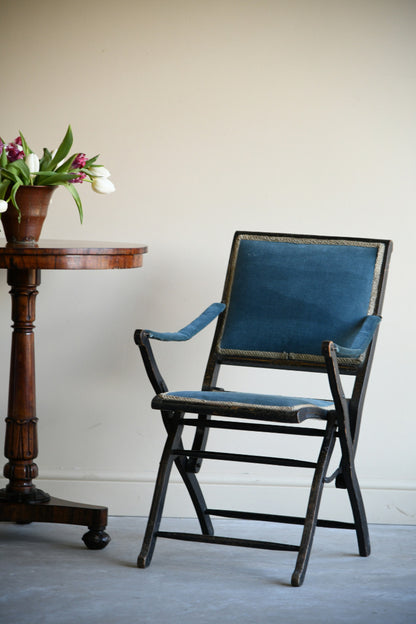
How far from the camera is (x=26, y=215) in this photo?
2402 millimetres

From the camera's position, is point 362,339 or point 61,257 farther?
point 362,339

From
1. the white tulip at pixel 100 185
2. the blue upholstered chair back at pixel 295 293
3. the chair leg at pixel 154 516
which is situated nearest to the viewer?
the chair leg at pixel 154 516

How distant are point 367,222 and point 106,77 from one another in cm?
114

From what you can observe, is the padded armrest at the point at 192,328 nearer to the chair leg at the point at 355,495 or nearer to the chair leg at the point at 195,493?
the chair leg at the point at 195,493

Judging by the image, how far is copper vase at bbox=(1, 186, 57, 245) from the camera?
7.82 ft

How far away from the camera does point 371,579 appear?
2.30 meters

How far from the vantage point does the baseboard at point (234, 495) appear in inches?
116

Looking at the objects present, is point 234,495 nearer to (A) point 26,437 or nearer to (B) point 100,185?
(A) point 26,437

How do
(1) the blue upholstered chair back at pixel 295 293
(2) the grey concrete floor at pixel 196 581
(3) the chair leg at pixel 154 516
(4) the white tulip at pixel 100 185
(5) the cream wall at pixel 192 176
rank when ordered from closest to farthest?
(2) the grey concrete floor at pixel 196 581, (3) the chair leg at pixel 154 516, (4) the white tulip at pixel 100 185, (1) the blue upholstered chair back at pixel 295 293, (5) the cream wall at pixel 192 176

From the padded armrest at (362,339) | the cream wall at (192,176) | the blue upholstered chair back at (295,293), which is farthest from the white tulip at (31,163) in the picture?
the padded armrest at (362,339)

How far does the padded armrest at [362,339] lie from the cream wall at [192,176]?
52 centimetres

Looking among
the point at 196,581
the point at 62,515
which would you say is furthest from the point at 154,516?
the point at 62,515

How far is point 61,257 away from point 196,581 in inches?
40.2

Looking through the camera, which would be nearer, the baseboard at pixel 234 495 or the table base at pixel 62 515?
the table base at pixel 62 515
